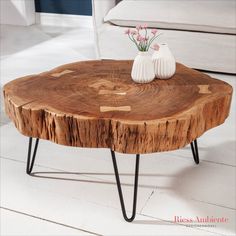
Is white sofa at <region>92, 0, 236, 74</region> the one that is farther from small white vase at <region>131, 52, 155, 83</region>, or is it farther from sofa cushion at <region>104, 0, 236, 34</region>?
small white vase at <region>131, 52, 155, 83</region>

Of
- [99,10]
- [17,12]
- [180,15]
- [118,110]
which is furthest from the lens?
[17,12]

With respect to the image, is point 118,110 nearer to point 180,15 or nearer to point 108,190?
point 108,190

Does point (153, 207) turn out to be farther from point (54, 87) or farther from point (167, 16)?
point (167, 16)

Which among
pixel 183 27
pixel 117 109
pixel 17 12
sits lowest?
pixel 17 12

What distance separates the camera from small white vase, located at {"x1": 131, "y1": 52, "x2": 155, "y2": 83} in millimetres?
1520

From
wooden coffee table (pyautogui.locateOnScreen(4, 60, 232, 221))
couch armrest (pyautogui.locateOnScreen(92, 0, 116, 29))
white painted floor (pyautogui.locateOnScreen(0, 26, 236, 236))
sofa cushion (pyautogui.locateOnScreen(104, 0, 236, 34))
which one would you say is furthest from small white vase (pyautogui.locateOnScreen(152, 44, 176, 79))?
couch armrest (pyautogui.locateOnScreen(92, 0, 116, 29))

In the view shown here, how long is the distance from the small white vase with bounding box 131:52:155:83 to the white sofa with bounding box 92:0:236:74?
4.30ft

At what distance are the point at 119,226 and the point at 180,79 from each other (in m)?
0.55

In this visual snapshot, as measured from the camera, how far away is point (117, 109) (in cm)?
133

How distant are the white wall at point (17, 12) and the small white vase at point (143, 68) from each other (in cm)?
300

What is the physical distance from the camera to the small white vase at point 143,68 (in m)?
1.52

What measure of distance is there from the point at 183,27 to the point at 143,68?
53.5 inches

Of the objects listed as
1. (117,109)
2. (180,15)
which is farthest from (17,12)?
(117,109)

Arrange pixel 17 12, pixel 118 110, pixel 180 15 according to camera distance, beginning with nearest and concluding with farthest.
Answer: pixel 118 110 → pixel 180 15 → pixel 17 12
